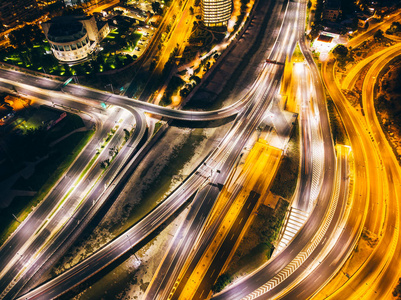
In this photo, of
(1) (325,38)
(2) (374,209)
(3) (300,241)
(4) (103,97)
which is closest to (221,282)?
(3) (300,241)

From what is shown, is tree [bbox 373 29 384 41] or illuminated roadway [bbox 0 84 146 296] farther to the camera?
tree [bbox 373 29 384 41]

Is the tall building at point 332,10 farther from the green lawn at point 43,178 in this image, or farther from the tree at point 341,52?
the green lawn at point 43,178

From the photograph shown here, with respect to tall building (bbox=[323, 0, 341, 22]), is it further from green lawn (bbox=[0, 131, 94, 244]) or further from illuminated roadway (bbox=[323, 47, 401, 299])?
green lawn (bbox=[0, 131, 94, 244])

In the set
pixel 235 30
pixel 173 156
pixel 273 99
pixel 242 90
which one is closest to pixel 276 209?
pixel 173 156

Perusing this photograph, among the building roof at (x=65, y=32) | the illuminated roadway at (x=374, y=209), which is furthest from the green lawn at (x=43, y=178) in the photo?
the illuminated roadway at (x=374, y=209)

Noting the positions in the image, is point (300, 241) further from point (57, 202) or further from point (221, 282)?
point (57, 202)

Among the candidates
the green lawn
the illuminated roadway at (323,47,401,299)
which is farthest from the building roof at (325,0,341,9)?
the green lawn

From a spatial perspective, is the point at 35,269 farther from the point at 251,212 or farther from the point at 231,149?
the point at 231,149
